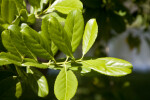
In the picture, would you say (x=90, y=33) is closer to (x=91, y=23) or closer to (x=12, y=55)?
(x=91, y=23)

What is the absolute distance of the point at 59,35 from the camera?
22.3 inches

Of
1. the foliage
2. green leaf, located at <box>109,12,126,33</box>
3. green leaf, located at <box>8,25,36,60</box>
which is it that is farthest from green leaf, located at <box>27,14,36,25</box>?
green leaf, located at <box>109,12,126,33</box>

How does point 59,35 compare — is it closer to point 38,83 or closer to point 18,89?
point 38,83

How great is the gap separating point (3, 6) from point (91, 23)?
252mm

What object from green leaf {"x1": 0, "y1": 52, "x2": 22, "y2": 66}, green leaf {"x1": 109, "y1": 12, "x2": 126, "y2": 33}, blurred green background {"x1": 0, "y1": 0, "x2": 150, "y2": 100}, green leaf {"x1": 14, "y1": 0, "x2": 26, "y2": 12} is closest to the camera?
green leaf {"x1": 0, "y1": 52, "x2": 22, "y2": 66}

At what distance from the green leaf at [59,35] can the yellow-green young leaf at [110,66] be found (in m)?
0.07

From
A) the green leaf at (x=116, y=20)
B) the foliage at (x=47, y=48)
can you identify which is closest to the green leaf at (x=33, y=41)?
the foliage at (x=47, y=48)

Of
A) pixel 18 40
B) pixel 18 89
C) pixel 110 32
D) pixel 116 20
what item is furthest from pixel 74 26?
pixel 110 32

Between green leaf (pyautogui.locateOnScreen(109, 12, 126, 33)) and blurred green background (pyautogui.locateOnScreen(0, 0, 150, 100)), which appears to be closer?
blurred green background (pyautogui.locateOnScreen(0, 0, 150, 100))

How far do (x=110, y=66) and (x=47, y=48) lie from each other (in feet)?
0.58

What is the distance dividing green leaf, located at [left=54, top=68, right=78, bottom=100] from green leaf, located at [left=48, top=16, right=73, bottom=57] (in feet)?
0.19

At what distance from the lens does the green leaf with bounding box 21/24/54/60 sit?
1.79 ft

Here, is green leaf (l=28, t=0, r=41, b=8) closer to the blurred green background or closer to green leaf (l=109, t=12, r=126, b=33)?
the blurred green background

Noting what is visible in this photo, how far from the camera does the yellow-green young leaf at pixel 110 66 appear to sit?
1.84ft
